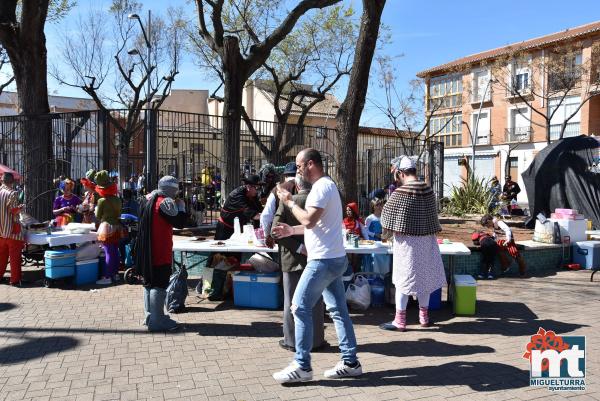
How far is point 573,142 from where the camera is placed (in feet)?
44.8

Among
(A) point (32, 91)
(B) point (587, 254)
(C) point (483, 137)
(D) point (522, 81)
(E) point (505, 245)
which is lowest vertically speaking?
(B) point (587, 254)

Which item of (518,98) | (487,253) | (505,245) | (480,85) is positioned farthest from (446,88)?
(487,253)

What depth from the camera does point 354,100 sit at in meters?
→ 9.55

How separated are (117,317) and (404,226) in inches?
137

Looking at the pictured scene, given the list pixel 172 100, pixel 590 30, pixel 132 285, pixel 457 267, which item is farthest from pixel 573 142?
pixel 172 100

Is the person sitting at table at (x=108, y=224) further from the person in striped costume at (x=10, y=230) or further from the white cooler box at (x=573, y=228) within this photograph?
the white cooler box at (x=573, y=228)

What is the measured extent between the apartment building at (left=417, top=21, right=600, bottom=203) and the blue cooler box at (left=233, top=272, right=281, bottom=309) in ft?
83.7

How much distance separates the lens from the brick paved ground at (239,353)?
13.4 ft

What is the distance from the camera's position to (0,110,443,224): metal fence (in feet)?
37.7

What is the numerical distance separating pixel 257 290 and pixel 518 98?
39.0 metres

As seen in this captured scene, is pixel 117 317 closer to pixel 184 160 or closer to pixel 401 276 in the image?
pixel 401 276

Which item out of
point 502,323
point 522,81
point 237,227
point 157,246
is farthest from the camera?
point 522,81

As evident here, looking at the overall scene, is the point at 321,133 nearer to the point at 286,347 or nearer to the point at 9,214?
the point at 9,214

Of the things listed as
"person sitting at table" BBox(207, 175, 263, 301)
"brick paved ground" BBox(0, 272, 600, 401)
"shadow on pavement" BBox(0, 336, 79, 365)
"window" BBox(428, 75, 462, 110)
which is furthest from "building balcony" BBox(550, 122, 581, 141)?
"shadow on pavement" BBox(0, 336, 79, 365)
